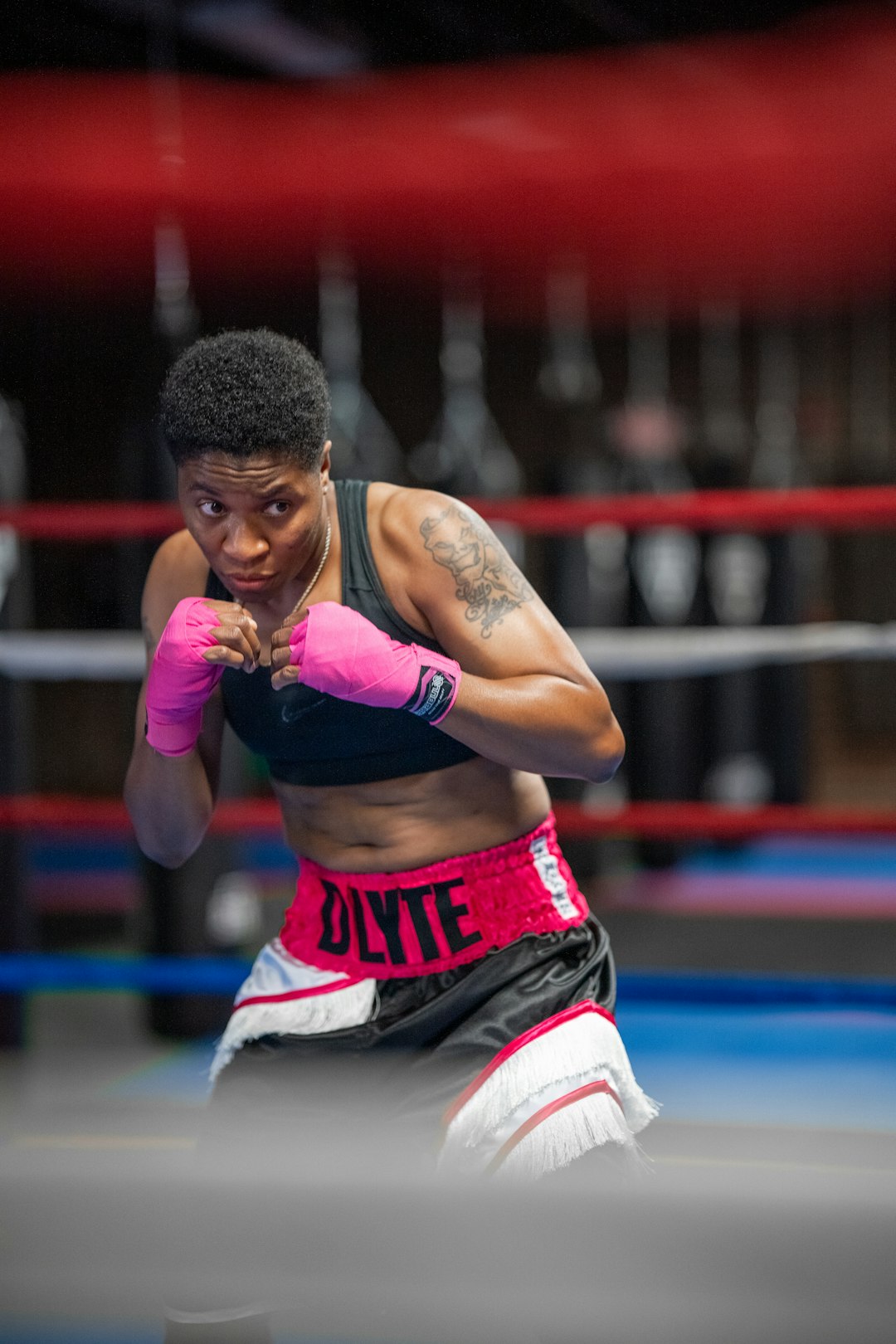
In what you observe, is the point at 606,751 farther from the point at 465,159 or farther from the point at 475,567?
the point at 465,159

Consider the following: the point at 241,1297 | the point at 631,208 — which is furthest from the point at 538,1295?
the point at 631,208

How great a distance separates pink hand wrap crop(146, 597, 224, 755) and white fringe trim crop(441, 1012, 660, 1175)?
41 cm

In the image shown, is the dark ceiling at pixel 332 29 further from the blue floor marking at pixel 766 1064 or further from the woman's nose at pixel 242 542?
the woman's nose at pixel 242 542

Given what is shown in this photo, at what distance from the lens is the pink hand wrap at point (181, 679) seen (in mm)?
1221

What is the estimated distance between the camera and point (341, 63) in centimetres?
467

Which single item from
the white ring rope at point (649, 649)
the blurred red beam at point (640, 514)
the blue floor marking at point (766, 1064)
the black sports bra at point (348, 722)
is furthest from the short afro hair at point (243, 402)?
the blue floor marking at point (766, 1064)

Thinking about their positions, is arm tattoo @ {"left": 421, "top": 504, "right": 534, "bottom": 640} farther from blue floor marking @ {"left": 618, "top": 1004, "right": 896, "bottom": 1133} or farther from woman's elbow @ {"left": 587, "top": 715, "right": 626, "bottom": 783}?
blue floor marking @ {"left": 618, "top": 1004, "right": 896, "bottom": 1133}

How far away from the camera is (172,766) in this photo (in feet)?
4.44

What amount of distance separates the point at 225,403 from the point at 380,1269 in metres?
0.77

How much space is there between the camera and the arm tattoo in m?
1.29

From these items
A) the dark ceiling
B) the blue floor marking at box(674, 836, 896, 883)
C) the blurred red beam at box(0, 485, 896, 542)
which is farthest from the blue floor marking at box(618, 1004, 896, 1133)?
the dark ceiling

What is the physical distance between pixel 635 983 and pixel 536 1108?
77 cm

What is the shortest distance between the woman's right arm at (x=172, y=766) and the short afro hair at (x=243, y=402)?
0.20 m

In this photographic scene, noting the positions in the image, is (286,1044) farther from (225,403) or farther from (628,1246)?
(628,1246)
